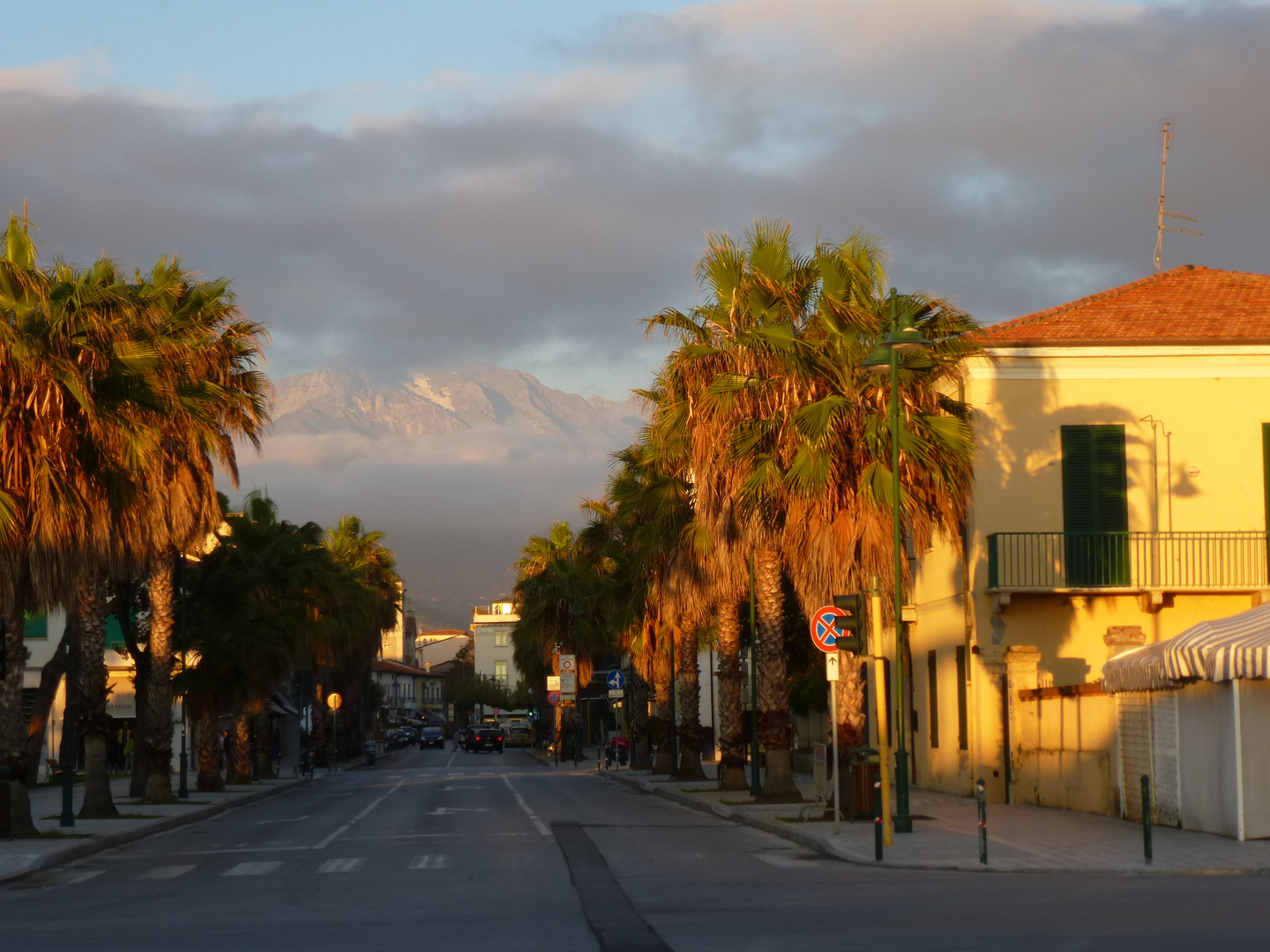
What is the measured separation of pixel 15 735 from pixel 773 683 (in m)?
13.0

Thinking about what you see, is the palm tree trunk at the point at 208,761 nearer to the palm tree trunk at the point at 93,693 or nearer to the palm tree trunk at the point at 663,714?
the palm tree trunk at the point at 93,693

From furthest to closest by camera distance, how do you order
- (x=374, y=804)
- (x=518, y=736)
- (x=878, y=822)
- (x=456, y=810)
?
(x=518, y=736)
(x=374, y=804)
(x=456, y=810)
(x=878, y=822)

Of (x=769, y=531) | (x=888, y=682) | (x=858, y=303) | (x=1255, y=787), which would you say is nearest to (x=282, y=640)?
(x=888, y=682)

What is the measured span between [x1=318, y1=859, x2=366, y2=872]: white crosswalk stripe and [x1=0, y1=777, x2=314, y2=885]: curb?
3465 mm

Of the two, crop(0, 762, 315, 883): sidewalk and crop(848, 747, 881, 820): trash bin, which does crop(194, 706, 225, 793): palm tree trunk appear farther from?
crop(848, 747, 881, 820): trash bin

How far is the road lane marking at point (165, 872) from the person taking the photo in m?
18.0

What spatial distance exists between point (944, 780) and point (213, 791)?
780 inches

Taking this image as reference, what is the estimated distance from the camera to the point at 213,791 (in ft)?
136

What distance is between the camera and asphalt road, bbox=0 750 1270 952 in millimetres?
11227

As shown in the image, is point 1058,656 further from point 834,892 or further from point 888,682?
point 834,892

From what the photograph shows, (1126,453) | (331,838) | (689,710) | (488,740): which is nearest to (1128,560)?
(1126,453)

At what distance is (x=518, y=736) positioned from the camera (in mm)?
111000

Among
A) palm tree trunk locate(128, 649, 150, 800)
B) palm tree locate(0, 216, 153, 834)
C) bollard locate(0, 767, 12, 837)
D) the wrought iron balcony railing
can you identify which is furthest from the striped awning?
palm tree trunk locate(128, 649, 150, 800)

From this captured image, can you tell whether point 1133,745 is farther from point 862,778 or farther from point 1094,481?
point 1094,481
